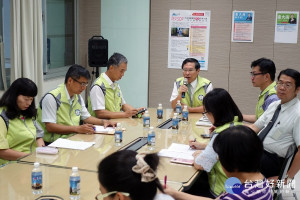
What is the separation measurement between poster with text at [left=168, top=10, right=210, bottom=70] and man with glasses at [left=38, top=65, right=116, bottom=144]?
2.99 m

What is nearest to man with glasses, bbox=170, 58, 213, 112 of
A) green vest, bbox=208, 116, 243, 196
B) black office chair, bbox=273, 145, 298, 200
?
green vest, bbox=208, 116, 243, 196

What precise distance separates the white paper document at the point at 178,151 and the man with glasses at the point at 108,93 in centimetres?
118

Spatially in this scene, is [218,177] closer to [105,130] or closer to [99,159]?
[99,159]

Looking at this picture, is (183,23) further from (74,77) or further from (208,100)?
(208,100)

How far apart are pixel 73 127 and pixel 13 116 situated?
70cm

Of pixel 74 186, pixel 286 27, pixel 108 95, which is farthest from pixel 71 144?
pixel 286 27

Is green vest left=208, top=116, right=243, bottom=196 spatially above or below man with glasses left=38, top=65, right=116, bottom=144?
below

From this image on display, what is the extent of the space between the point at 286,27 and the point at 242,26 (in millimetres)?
659

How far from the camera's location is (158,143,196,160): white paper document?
315cm

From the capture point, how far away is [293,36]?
19.7 ft

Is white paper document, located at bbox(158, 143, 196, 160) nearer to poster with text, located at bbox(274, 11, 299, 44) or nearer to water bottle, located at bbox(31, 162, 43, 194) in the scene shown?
water bottle, located at bbox(31, 162, 43, 194)

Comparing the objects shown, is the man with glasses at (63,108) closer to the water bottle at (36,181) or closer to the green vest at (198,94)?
the water bottle at (36,181)

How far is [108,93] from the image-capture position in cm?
452

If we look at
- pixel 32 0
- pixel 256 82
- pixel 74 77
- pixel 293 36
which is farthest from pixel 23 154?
pixel 293 36
